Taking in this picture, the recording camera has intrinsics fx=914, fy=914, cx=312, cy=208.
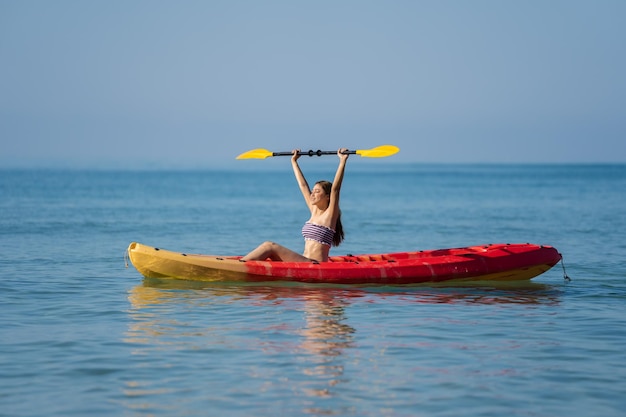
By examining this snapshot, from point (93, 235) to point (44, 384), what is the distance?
1383cm

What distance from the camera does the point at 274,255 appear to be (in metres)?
11.3

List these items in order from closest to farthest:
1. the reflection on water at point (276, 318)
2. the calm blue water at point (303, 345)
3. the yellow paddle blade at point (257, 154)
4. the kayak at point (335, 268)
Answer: the calm blue water at point (303, 345) → the reflection on water at point (276, 318) → the kayak at point (335, 268) → the yellow paddle blade at point (257, 154)

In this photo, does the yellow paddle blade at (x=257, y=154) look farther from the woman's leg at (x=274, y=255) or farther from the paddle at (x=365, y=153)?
the woman's leg at (x=274, y=255)

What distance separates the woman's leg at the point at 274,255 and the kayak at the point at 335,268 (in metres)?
0.16

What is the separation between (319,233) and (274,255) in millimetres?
626

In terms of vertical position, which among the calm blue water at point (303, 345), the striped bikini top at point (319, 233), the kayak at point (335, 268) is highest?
the striped bikini top at point (319, 233)

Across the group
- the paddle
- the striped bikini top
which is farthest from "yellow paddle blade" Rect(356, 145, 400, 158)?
the striped bikini top

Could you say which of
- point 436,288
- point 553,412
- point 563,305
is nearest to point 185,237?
point 436,288

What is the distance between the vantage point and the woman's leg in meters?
11.2

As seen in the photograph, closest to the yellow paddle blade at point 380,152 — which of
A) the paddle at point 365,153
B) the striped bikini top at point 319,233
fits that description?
the paddle at point 365,153

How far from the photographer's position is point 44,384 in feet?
21.3

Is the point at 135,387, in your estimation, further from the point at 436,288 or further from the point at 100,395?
the point at 436,288

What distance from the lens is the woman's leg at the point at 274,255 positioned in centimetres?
1122

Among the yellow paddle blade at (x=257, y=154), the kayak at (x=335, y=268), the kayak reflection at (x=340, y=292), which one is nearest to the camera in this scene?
the kayak reflection at (x=340, y=292)
